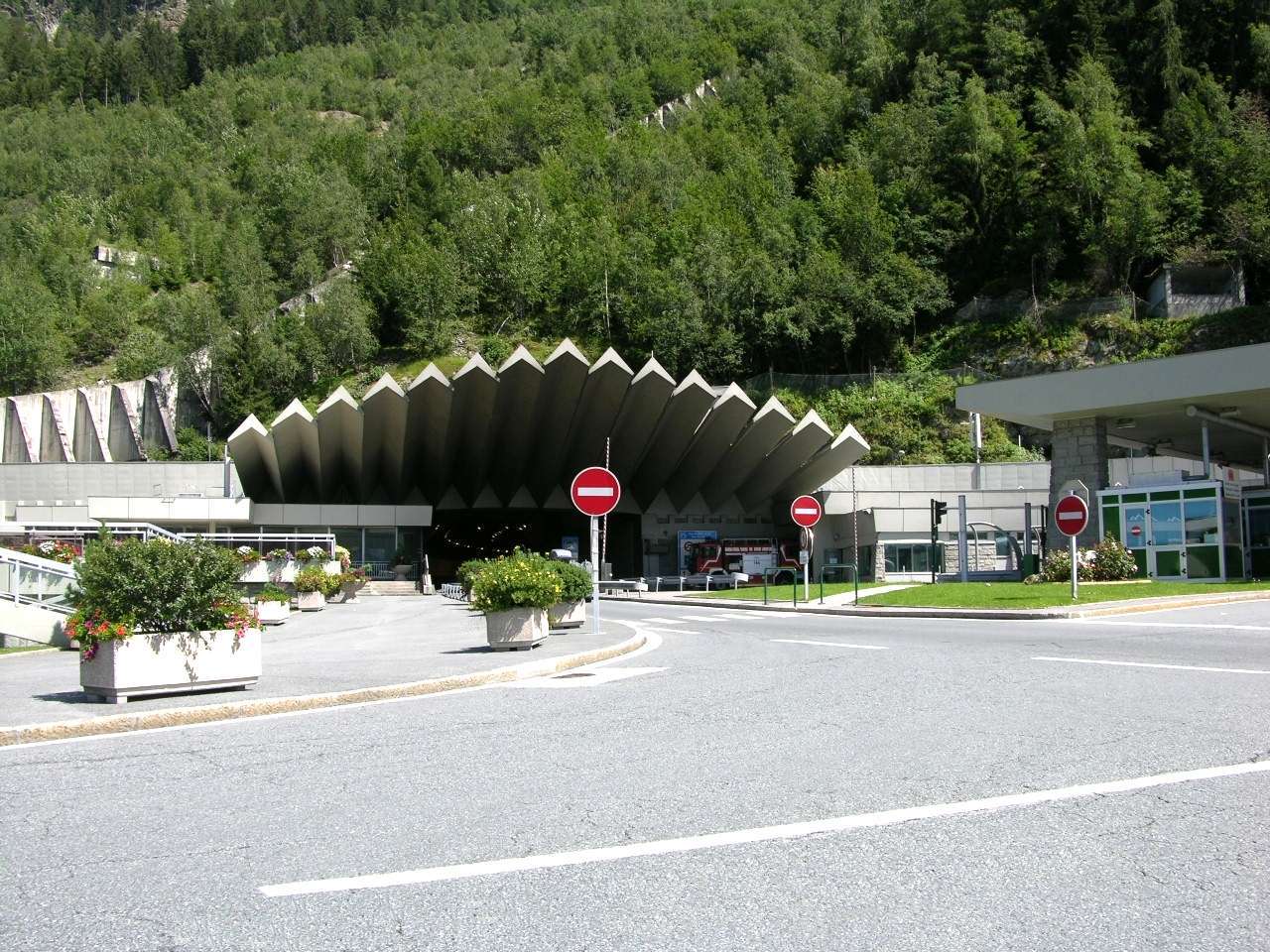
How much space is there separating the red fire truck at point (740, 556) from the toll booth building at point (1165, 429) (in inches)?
809

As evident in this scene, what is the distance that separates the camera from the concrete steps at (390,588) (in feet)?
168

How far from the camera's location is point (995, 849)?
5152 mm

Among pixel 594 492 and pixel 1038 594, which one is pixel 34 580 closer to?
pixel 594 492

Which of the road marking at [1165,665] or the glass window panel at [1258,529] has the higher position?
the glass window panel at [1258,529]

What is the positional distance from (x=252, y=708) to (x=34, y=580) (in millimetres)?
14953

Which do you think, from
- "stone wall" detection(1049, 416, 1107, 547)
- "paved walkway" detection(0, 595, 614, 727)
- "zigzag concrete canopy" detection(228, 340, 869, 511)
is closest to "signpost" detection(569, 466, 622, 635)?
"paved walkway" detection(0, 595, 614, 727)

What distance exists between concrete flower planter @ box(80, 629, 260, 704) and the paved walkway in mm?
132

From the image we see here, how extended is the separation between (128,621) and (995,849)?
883 centimetres

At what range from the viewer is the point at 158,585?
11.0 meters

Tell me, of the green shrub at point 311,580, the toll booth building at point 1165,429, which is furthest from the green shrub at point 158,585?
the green shrub at point 311,580

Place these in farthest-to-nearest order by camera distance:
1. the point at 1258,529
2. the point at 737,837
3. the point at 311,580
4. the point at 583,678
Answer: the point at 311,580 → the point at 1258,529 → the point at 583,678 → the point at 737,837

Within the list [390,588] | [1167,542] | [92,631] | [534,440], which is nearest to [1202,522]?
[1167,542]

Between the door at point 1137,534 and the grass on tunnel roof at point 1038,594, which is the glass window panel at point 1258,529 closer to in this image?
the door at point 1137,534

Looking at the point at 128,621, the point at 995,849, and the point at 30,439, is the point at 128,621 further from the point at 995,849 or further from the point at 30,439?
the point at 30,439
